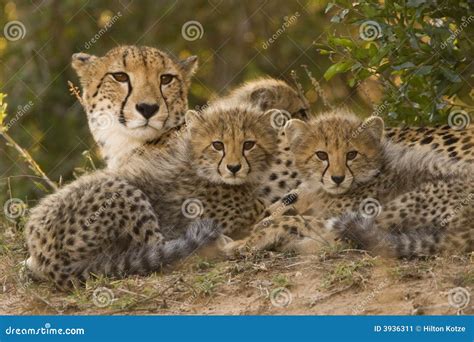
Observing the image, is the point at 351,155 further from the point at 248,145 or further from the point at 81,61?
the point at 81,61

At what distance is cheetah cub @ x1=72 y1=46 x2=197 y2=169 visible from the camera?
24.3ft

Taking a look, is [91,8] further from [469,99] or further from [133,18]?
[469,99]

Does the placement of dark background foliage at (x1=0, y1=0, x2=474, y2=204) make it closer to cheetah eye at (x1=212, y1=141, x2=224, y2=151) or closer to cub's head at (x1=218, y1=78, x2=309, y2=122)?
cub's head at (x1=218, y1=78, x2=309, y2=122)

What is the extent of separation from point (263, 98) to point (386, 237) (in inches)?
79.4

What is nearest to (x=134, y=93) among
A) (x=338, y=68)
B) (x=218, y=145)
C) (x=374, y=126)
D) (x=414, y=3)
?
(x=218, y=145)

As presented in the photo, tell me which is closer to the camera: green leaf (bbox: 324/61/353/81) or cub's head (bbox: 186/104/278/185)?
cub's head (bbox: 186/104/278/185)

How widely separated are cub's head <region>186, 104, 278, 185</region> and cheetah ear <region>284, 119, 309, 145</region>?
0.14 meters

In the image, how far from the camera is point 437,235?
6062mm

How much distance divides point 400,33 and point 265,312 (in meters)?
2.05

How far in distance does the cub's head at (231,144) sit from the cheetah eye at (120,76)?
69cm

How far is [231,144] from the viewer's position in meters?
6.73

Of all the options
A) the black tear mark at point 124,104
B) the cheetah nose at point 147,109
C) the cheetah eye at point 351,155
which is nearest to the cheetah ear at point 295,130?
the cheetah eye at point 351,155

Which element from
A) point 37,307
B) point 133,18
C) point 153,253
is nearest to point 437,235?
point 153,253

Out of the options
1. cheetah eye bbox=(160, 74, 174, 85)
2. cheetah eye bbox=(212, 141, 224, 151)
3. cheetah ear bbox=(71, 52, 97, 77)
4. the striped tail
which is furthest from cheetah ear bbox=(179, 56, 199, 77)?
the striped tail
